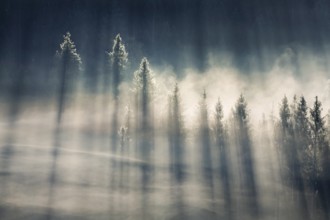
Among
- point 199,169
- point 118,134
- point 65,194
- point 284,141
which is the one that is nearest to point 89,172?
point 65,194

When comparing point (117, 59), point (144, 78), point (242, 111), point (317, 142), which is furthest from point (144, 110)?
point (317, 142)

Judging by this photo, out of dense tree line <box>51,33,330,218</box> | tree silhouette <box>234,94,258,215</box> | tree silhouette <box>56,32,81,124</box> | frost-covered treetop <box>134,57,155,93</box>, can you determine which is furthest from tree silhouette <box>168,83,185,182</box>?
tree silhouette <box>56,32,81,124</box>

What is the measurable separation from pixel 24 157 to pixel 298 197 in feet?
130

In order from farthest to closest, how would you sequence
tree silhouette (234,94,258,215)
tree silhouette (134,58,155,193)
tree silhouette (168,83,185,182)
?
tree silhouette (234,94,258,215) → tree silhouette (168,83,185,182) → tree silhouette (134,58,155,193)

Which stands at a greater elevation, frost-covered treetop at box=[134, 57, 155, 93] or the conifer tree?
frost-covered treetop at box=[134, 57, 155, 93]

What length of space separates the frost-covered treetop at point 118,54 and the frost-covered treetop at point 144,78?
5313 mm

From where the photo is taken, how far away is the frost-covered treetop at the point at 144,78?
64062 mm

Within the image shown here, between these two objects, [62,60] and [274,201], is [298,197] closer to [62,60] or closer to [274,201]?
[274,201]

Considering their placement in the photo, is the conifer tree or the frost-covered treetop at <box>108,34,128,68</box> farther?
the frost-covered treetop at <box>108,34,128,68</box>

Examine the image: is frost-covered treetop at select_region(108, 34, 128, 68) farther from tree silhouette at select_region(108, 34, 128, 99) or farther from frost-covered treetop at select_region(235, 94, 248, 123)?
frost-covered treetop at select_region(235, 94, 248, 123)

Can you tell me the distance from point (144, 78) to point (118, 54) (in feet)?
30.7

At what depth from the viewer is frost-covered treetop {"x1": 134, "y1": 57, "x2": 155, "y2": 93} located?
64062 millimetres

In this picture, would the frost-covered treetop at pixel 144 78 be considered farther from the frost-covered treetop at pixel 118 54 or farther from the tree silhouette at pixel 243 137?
the tree silhouette at pixel 243 137

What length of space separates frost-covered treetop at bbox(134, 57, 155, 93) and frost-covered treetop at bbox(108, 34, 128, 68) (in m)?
5.31
